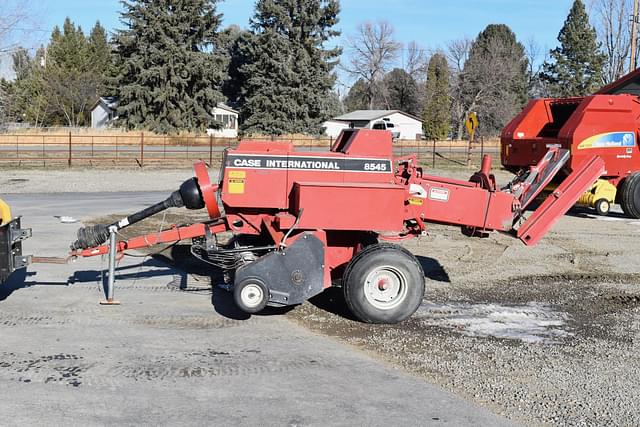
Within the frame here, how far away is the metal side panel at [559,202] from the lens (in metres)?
8.59

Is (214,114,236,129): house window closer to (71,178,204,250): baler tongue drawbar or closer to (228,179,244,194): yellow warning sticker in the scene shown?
(71,178,204,250): baler tongue drawbar

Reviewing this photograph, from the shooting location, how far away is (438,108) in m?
72.9

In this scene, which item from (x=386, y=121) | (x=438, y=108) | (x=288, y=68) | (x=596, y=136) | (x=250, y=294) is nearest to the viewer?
(x=250, y=294)

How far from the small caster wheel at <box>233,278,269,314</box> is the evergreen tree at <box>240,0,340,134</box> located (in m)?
50.5

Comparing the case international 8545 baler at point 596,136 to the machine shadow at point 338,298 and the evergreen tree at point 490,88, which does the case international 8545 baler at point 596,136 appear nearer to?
the machine shadow at point 338,298

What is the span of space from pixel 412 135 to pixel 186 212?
199ft

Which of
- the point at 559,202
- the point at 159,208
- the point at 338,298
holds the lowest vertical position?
the point at 338,298

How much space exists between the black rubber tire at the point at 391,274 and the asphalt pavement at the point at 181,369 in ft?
1.85

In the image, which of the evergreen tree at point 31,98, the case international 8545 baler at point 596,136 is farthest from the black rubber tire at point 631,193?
the evergreen tree at point 31,98

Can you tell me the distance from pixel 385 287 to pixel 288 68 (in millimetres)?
51329

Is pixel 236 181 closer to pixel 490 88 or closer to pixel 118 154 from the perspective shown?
pixel 118 154

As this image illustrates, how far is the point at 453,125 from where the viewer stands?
3049 inches

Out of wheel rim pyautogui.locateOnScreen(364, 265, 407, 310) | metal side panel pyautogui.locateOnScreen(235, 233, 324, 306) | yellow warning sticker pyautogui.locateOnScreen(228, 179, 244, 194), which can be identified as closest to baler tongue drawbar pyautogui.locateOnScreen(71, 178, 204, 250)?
yellow warning sticker pyautogui.locateOnScreen(228, 179, 244, 194)

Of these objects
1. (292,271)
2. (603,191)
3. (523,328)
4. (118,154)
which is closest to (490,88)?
(118,154)
